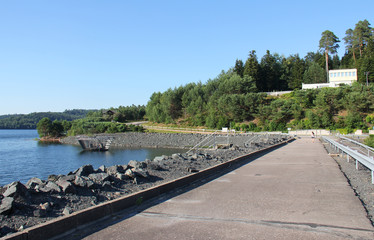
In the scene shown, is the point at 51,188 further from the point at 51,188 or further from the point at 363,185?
the point at 363,185

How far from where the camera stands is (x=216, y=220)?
563cm

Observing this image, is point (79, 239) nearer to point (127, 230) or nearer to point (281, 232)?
point (127, 230)

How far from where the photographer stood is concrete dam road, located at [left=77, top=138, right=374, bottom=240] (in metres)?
4.91

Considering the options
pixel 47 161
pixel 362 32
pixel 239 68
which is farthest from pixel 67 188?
pixel 362 32

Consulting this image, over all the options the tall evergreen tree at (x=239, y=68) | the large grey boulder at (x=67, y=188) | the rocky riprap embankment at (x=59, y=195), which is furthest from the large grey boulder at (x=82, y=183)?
the tall evergreen tree at (x=239, y=68)

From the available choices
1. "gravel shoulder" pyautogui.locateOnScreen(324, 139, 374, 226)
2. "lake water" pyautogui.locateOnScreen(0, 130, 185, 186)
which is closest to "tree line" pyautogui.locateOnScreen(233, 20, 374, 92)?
"lake water" pyautogui.locateOnScreen(0, 130, 185, 186)

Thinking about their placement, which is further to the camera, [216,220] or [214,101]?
[214,101]

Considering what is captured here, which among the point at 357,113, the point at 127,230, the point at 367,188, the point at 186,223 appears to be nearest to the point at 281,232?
the point at 186,223

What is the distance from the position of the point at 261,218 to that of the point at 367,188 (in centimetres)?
442

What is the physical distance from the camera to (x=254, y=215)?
589 centimetres

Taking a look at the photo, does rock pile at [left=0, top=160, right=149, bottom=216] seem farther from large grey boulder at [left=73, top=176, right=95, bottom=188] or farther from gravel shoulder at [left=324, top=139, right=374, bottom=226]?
gravel shoulder at [left=324, top=139, right=374, bottom=226]

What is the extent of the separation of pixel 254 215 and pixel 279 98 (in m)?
79.4

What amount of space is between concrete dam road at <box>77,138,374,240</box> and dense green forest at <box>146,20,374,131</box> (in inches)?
2470

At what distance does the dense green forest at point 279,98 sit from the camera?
6738 cm
